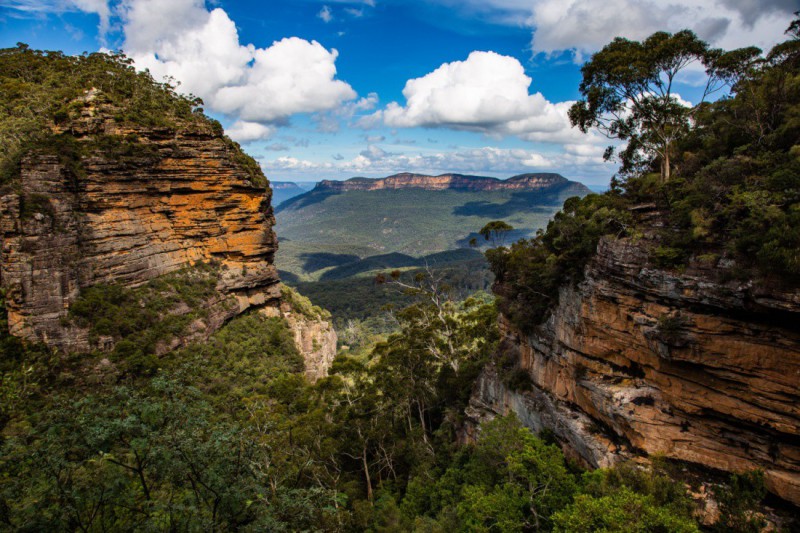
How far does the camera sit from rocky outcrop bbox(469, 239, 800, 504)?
9531mm

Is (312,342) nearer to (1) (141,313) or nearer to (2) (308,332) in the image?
(2) (308,332)

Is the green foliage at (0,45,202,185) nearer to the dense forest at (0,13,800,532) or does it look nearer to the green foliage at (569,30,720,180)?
the dense forest at (0,13,800,532)

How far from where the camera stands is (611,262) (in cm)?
1392

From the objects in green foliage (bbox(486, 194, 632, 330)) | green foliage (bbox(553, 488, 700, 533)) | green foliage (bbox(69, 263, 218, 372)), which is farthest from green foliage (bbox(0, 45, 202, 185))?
green foliage (bbox(553, 488, 700, 533))

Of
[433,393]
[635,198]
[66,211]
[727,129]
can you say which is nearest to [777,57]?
[727,129]

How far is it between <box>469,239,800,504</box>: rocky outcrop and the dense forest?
70 centimetres

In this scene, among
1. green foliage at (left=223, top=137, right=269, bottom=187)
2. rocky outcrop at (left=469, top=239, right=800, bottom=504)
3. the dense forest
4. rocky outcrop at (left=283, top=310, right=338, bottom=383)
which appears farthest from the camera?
rocky outcrop at (left=283, top=310, right=338, bottom=383)

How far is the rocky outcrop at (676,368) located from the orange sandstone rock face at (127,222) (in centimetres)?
2997

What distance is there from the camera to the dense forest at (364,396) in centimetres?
743

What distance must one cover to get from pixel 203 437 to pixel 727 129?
22334 mm

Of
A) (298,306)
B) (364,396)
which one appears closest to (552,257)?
(364,396)

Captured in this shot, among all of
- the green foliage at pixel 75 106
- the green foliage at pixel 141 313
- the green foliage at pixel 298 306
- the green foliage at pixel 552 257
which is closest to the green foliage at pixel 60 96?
the green foliage at pixel 75 106

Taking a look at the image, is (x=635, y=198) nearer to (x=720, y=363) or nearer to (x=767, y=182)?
(x=767, y=182)

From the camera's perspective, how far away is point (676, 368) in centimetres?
1180
